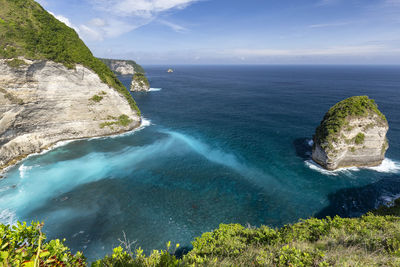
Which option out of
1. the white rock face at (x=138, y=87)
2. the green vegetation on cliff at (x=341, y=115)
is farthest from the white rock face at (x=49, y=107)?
the white rock face at (x=138, y=87)

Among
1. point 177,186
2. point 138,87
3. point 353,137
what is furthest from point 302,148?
point 138,87

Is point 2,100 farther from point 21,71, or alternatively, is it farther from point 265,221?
point 265,221

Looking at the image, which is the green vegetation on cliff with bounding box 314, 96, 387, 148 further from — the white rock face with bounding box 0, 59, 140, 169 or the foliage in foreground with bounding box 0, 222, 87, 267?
the white rock face with bounding box 0, 59, 140, 169

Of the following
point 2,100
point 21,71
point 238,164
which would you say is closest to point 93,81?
point 21,71

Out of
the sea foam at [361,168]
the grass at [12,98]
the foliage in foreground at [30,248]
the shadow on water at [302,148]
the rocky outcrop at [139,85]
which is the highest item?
the rocky outcrop at [139,85]

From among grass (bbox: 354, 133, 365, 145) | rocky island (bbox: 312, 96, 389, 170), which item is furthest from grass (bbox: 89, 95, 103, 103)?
grass (bbox: 354, 133, 365, 145)

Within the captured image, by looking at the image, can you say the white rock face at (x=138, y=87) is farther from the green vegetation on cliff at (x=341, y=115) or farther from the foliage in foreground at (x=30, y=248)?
the foliage in foreground at (x=30, y=248)
